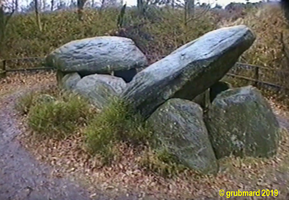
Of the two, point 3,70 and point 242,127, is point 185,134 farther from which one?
point 3,70

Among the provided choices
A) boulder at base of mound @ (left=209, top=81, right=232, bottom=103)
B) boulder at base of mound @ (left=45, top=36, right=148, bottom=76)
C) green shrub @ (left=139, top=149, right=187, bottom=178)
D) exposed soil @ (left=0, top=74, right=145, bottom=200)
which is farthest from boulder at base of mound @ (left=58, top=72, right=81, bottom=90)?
green shrub @ (left=139, top=149, right=187, bottom=178)

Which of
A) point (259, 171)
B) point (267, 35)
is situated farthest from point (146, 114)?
point (267, 35)

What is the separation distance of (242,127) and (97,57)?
409cm

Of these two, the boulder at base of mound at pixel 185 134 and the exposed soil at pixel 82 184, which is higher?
the boulder at base of mound at pixel 185 134

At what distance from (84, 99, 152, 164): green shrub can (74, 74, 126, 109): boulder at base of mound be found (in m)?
1.13

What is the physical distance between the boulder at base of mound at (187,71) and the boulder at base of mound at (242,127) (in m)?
0.49

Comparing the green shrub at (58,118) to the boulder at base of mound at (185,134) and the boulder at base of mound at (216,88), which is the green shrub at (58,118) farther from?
the boulder at base of mound at (216,88)

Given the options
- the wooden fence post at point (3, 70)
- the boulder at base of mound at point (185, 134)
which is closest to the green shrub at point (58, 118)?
the boulder at base of mound at point (185, 134)

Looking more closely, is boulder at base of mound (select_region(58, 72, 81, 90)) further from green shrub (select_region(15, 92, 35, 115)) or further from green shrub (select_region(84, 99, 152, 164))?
green shrub (select_region(84, 99, 152, 164))

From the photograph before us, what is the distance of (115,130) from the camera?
16.2 ft

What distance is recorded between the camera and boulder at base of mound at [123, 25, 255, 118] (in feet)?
16.3

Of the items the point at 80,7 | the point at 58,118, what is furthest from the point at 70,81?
the point at 80,7

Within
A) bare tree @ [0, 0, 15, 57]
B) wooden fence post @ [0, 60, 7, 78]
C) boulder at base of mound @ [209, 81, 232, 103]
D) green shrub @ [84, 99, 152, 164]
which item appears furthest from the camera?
bare tree @ [0, 0, 15, 57]

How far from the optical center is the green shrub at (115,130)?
4730 millimetres
